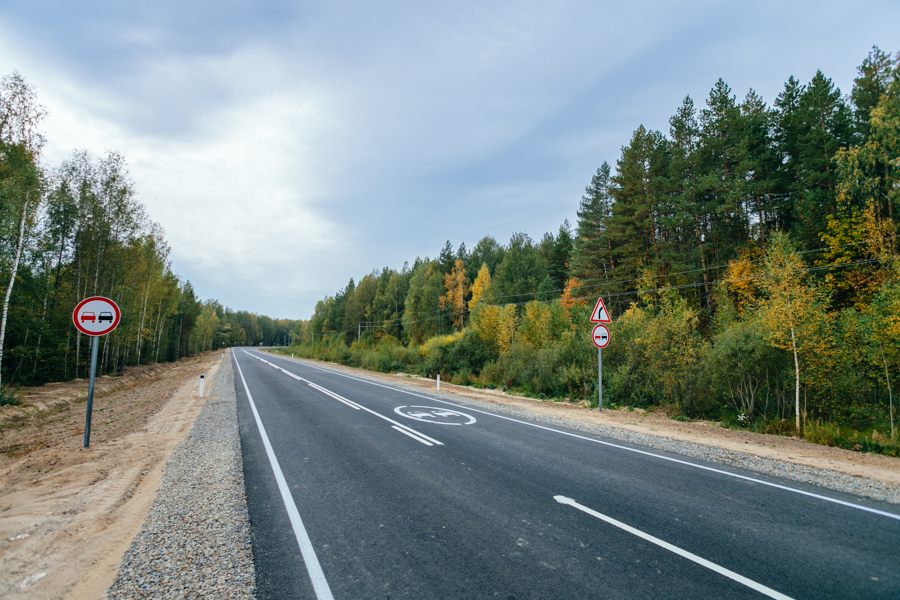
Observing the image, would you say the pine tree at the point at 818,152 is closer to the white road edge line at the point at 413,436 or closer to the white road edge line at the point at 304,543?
the white road edge line at the point at 413,436

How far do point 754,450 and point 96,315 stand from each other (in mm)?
13813

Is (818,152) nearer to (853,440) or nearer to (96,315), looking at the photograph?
(853,440)

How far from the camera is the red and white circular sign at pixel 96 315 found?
760cm

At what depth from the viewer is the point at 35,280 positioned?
63.5ft

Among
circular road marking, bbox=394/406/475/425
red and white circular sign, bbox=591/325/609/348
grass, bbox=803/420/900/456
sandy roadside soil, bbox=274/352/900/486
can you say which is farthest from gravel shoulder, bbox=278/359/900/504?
red and white circular sign, bbox=591/325/609/348

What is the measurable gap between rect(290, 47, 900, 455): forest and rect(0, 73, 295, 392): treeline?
21.2 meters

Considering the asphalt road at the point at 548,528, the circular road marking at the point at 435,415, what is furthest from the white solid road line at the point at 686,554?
the circular road marking at the point at 435,415

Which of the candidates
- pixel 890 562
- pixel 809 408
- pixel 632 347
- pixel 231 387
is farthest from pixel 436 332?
pixel 890 562

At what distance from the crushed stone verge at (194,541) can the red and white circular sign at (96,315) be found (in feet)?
10.8

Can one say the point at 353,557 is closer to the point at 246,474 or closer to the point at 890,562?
the point at 246,474

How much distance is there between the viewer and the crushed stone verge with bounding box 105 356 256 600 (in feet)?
10.0

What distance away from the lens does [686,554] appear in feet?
11.5

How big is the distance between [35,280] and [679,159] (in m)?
39.4

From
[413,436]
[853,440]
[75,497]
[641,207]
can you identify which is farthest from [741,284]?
[75,497]
